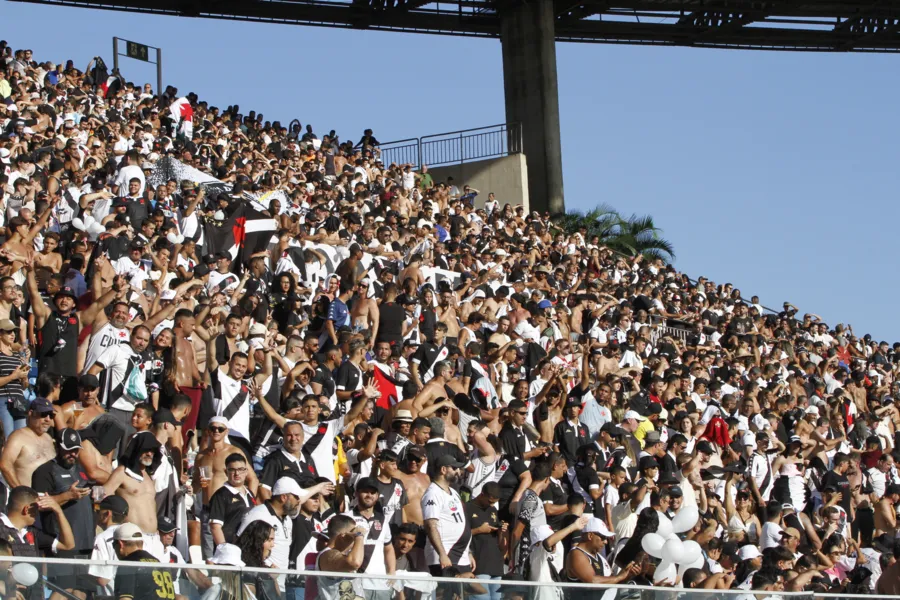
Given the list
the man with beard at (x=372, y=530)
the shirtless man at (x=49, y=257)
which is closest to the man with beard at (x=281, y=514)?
the man with beard at (x=372, y=530)

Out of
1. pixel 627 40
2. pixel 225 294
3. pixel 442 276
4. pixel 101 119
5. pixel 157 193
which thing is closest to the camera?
pixel 225 294

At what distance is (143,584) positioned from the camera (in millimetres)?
6074

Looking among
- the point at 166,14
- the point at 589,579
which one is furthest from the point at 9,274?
the point at 166,14

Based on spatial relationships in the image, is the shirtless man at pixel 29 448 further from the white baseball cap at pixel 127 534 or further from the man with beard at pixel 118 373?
the man with beard at pixel 118 373

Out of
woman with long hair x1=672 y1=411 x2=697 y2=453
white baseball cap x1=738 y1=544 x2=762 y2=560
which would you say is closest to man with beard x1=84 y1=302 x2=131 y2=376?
white baseball cap x1=738 y1=544 x2=762 y2=560

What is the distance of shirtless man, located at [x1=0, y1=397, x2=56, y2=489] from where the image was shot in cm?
869

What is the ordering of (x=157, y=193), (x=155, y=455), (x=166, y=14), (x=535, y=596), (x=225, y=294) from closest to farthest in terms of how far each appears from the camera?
(x=535, y=596) < (x=155, y=455) < (x=225, y=294) < (x=157, y=193) < (x=166, y=14)

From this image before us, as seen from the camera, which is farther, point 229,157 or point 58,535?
point 229,157

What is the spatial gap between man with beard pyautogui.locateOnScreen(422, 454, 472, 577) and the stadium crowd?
2cm

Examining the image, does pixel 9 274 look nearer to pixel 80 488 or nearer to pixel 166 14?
pixel 80 488

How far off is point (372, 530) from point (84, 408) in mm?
2599

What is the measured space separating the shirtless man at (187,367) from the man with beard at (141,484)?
168 centimetres

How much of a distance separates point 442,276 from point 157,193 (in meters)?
4.31

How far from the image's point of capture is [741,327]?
2395cm
